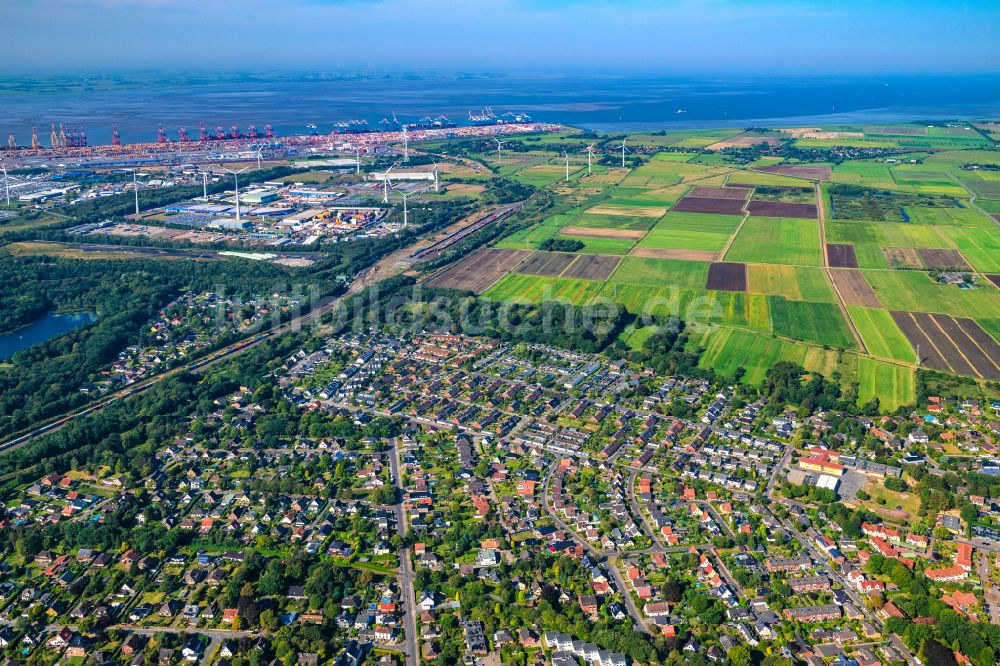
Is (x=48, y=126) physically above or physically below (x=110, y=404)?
above

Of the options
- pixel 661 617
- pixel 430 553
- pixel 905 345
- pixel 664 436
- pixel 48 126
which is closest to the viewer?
pixel 661 617

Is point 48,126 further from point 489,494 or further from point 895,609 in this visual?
point 895,609

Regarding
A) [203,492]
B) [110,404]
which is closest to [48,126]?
[110,404]

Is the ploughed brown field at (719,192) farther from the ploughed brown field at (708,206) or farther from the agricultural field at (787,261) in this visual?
the ploughed brown field at (708,206)

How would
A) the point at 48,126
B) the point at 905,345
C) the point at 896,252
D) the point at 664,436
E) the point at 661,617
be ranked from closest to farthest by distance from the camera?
the point at 661,617 → the point at 664,436 → the point at 905,345 → the point at 896,252 → the point at 48,126

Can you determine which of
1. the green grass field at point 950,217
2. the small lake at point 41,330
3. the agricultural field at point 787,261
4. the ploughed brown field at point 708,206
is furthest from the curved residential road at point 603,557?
the green grass field at point 950,217

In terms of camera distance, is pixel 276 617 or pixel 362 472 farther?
pixel 362 472

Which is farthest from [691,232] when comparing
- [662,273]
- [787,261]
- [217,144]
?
[217,144]
